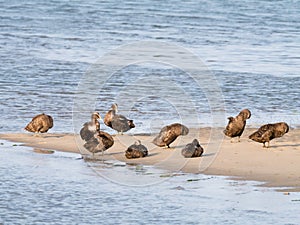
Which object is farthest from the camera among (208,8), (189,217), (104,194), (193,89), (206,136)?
(208,8)

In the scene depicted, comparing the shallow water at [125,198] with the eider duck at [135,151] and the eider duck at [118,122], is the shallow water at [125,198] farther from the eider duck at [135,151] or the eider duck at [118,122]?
the eider duck at [118,122]

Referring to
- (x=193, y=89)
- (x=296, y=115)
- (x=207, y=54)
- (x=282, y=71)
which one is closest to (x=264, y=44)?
(x=207, y=54)

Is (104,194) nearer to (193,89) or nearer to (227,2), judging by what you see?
(193,89)

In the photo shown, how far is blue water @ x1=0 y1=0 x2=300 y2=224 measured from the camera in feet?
31.4

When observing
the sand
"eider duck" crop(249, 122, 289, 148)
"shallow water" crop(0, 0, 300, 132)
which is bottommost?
the sand

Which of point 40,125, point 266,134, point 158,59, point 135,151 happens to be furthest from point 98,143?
point 158,59

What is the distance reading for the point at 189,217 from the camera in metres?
9.20

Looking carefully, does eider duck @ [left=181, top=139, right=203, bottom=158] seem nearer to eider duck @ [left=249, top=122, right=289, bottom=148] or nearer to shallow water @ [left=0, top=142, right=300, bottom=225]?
shallow water @ [left=0, top=142, right=300, bottom=225]

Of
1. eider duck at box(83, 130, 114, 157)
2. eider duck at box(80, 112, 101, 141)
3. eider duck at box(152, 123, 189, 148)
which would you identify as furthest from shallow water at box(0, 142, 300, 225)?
eider duck at box(152, 123, 189, 148)

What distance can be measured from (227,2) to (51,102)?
104 feet

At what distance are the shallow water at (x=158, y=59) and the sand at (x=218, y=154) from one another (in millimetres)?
959

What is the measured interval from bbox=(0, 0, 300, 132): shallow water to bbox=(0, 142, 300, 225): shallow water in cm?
313

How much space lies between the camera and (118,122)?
1405cm

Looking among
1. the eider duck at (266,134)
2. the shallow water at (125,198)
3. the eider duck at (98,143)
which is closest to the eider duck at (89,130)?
the eider duck at (98,143)
